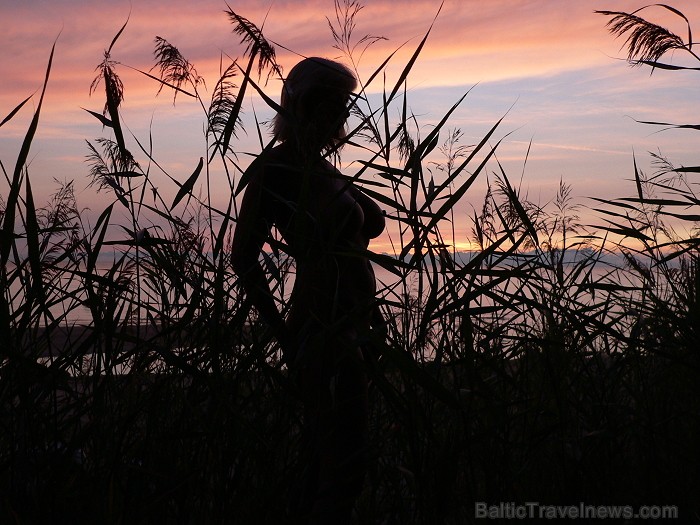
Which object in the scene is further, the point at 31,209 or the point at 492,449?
the point at 492,449

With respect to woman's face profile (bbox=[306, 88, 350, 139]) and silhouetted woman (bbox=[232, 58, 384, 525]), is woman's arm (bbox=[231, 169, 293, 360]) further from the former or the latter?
woman's face profile (bbox=[306, 88, 350, 139])

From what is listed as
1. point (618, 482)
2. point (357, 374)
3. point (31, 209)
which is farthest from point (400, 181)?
point (618, 482)

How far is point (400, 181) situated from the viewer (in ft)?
7.26

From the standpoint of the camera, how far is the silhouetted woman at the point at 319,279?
193 centimetres

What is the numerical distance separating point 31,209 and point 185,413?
2.27ft

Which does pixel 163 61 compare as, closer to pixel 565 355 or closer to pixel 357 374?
pixel 357 374

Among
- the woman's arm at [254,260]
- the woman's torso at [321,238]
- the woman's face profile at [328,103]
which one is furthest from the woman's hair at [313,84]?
the woman's arm at [254,260]

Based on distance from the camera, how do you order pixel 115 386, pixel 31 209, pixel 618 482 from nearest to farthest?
1. pixel 31 209
2. pixel 115 386
3. pixel 618 482

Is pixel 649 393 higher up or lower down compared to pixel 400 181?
lower down

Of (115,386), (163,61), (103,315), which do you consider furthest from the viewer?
(163,61)

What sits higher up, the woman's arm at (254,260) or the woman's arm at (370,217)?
the woman's arm at (370,217)

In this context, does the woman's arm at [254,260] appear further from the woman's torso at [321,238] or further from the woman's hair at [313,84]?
the woman's hair at [313,84]

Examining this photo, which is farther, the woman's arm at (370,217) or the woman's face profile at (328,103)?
the woman's arm at (370,217)

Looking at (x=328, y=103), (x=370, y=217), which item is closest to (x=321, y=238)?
(x=328, y=103)
